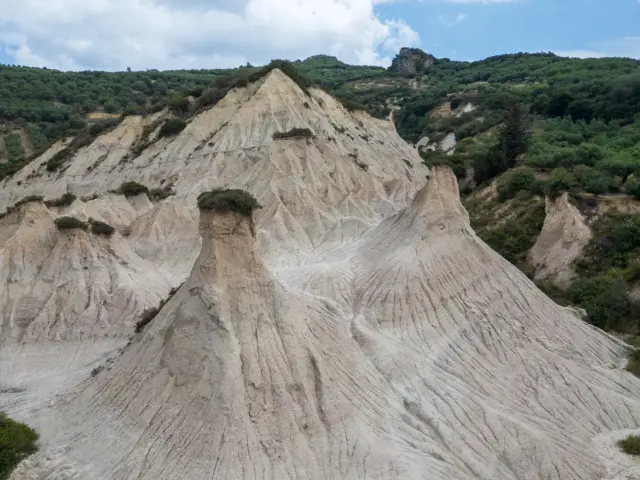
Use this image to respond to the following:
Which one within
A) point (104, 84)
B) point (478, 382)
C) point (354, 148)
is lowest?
point (478, 382)

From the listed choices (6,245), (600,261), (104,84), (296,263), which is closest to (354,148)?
(296,263)

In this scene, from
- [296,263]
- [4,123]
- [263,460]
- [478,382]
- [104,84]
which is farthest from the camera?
[104,84]

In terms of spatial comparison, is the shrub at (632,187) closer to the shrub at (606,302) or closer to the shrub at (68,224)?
the shrub at (606,302)

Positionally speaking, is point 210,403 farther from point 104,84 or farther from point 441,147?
point 104,84

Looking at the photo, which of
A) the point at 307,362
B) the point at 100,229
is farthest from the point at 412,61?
the point at 307,362

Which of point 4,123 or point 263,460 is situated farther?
point 4,123

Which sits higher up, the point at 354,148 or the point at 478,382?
the point at 354,148
